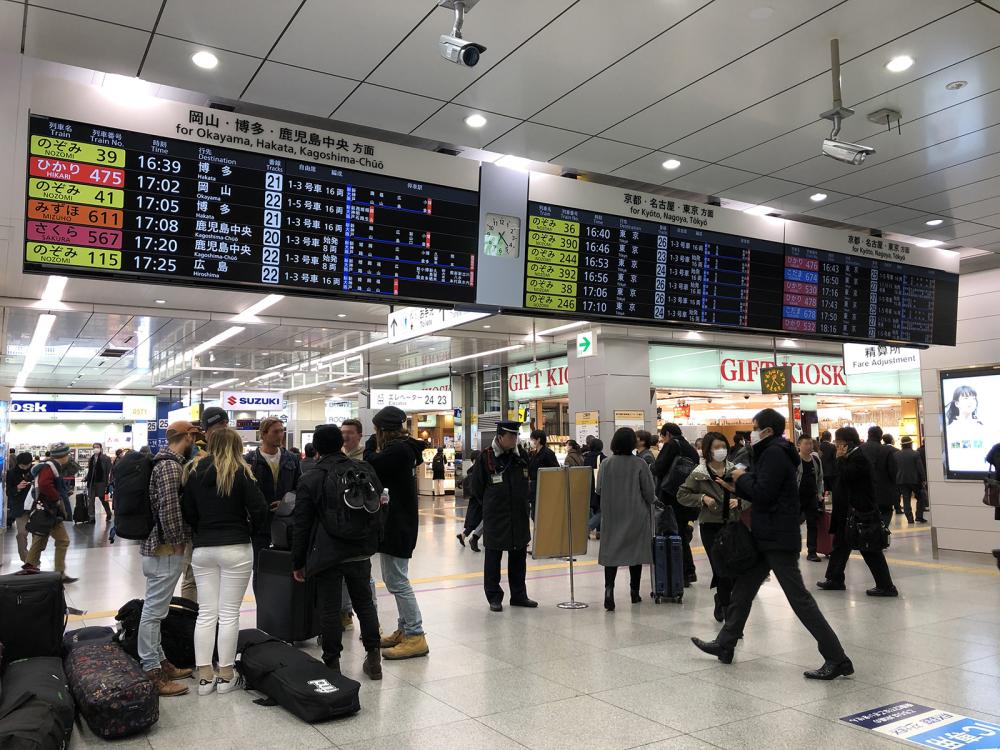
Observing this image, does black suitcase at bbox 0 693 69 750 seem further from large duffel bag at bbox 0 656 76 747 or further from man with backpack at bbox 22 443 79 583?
man with backpack at bbox 22 443 79 583

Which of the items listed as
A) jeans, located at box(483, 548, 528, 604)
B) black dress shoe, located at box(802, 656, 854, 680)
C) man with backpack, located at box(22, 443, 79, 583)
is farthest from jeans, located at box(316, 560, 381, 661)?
man with backpack, located at box(22, 443, 79, 583)

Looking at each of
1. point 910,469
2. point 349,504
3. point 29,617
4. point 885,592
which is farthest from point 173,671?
point 910,469

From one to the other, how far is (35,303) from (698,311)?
1026 cm

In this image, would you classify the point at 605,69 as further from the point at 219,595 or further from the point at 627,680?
the point at 219,595

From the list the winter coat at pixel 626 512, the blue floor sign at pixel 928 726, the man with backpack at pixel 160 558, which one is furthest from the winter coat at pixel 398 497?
the blue floor sign at pixel 928 726

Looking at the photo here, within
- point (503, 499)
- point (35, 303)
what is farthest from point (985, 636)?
point (35, 303)

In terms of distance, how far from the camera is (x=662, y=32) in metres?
4.01

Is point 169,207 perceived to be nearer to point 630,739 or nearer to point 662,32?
point 662,32

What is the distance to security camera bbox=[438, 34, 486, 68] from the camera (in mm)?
3393

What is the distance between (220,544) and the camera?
424 centimetres

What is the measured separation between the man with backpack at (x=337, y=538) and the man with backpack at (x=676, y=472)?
352 centimetres

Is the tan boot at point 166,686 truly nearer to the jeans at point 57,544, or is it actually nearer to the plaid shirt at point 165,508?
the plaid shirt at point 165,508

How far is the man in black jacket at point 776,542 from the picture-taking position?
437 cm

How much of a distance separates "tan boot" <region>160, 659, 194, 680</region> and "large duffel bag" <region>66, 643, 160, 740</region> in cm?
52
